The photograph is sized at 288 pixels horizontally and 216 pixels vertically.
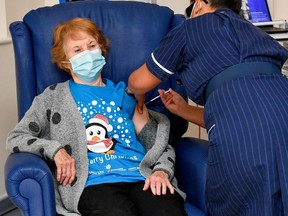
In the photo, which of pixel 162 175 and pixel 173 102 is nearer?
pixel 162 175

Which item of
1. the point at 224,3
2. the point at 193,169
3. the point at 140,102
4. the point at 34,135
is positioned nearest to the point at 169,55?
the point at 224,3

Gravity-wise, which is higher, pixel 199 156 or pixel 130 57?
pixel 130 57

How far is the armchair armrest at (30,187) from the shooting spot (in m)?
1.45

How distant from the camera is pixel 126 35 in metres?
2.00

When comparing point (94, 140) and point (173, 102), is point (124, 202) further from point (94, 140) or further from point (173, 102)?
point (173, 102)

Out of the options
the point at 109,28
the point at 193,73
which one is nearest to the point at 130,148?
the point at 193,73

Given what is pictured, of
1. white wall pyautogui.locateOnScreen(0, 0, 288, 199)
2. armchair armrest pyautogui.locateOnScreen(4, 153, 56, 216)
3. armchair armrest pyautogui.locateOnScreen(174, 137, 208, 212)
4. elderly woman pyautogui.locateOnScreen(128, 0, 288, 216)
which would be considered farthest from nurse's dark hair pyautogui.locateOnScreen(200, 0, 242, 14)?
white wall pyautogui.locateOnScreen(0, 0, 288, 199)

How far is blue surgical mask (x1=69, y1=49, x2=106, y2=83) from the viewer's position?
1.75 m

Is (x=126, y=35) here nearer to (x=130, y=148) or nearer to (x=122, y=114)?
(x=122, y=114)

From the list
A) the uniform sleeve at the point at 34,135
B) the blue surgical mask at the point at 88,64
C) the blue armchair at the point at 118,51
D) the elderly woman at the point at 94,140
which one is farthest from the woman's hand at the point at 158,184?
the blue surgical mask at the point at 88,64

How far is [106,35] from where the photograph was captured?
1.98 m

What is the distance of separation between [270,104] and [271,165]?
0.17 metres

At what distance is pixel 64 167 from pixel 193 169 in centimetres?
47

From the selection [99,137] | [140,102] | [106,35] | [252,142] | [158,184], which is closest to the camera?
[252,142]
